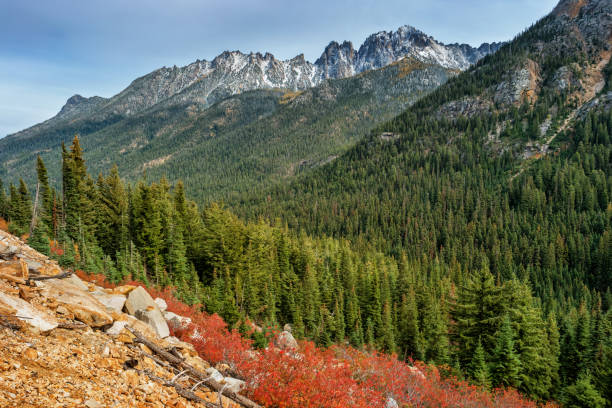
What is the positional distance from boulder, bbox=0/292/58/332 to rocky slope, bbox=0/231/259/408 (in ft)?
0.07

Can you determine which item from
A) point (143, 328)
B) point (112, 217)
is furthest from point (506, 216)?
point (143, 328)

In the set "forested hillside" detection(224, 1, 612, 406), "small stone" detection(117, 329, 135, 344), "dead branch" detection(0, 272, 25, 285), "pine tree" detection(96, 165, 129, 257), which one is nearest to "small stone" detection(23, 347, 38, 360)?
"small stone" detection(117, 329, 135, 344)

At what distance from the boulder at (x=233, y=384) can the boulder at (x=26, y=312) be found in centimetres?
525

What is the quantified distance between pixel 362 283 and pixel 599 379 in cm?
3284

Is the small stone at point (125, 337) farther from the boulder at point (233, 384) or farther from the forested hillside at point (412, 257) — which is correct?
the forested hillside at point (412, 257)

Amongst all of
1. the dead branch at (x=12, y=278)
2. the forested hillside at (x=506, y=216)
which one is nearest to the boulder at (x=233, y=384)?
the dead branch at (x=12, y=278)

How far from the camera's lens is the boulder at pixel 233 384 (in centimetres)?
1027

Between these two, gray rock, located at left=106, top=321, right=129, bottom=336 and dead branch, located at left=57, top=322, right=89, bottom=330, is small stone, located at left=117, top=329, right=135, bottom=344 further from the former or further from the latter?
dead branch, located at left=57, top=322, right=89, bottom=330

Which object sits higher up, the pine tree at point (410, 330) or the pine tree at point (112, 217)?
the pine tree at point (112, 217)

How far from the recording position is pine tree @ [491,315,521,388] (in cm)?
2683

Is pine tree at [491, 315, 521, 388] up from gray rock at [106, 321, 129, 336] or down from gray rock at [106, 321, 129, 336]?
down

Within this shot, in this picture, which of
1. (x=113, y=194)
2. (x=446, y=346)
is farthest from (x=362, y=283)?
(x=113, y=194)

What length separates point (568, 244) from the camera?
10775cm

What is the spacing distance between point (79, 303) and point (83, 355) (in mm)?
2370
